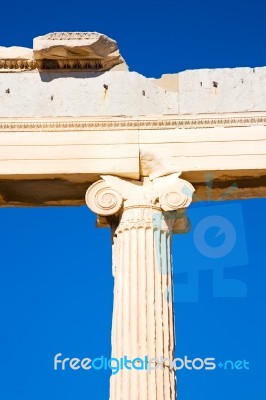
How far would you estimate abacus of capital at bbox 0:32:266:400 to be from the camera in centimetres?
2447

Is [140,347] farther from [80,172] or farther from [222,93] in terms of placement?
[222,93]

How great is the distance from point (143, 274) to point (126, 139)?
15.5ft

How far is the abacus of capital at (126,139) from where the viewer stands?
80.3 feet

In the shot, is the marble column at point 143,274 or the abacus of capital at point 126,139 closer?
the marble column at point 143,274

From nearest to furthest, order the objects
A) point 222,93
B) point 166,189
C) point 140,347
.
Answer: point 140,347 < point 166,189 < point 222,93

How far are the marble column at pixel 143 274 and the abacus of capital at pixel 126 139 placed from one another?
0.04 m

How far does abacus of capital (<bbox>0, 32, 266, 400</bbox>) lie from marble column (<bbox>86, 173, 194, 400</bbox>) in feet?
0.13

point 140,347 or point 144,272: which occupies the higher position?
point 144,272

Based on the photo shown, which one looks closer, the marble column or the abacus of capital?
the marble column

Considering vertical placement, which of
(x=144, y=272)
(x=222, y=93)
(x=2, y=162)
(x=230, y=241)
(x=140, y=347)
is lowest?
(x=140, y=347)

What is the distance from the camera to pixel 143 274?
23.2 metres

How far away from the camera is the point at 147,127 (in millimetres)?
25672

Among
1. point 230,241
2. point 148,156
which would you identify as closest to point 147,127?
point 148,156

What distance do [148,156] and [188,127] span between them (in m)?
1.68
